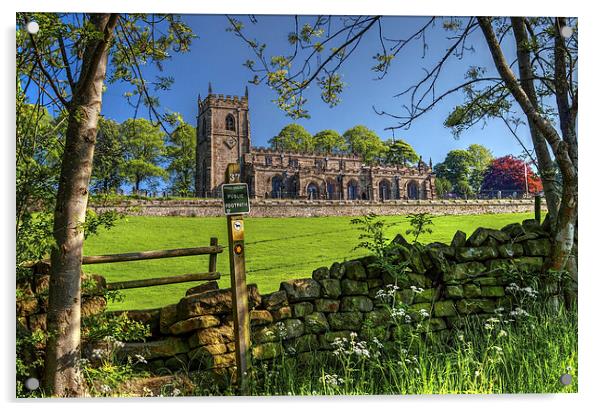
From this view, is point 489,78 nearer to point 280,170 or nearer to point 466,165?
point 466,165

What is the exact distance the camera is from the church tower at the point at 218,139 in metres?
3.88

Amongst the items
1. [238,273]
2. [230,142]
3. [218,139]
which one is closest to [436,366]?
[238,273]

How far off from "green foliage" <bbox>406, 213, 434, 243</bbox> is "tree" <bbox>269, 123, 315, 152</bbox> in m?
1.10

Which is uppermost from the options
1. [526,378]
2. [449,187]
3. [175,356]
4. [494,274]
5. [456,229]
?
[449,187]

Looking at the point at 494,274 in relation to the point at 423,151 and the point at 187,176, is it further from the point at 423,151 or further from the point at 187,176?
the point at 187,176

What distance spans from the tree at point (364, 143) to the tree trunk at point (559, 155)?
119 centimetres

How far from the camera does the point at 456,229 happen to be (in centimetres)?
420

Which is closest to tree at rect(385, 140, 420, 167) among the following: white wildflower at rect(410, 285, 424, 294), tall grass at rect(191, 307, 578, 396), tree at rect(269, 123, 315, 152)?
tree at rect(269, 123, 315, 152)

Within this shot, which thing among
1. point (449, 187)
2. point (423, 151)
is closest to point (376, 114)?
point (423, 151)

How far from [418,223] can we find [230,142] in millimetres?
1732

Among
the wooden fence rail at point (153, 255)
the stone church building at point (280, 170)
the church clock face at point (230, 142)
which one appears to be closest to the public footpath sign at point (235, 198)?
the wooden fence rail at point (153, 255)

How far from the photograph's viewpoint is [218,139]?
159 inches

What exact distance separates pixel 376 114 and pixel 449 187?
96cm

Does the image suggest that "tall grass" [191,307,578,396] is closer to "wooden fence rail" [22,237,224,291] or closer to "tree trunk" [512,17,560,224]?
"wooden fence rail" [22,237,224,291]
